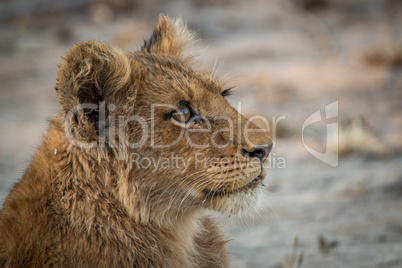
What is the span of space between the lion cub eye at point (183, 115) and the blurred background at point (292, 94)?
0.84m

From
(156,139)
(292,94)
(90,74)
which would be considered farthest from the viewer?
(292,94)

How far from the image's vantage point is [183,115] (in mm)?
3555

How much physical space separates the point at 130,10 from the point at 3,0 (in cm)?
319

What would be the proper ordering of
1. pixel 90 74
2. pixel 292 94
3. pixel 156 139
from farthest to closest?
pixel 292 94, pixel 156 139, pixel 90 74

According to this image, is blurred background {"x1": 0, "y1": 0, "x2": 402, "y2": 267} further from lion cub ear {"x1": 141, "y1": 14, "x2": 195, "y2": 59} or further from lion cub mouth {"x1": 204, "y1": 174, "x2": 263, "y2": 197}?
lion cub mouth {"x1": 204, "y1": 174, "x2": 263, "y2": 197}

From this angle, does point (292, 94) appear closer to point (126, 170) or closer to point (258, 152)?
point (258, 152)

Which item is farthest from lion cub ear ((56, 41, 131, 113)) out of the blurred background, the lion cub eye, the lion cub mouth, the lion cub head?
the lion cub mouth

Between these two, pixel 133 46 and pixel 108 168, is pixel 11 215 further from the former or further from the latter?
pixel 133 46

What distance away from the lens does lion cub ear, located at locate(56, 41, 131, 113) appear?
3.19m

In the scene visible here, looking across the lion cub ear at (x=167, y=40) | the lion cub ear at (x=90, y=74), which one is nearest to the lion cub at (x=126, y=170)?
the lion cub ear at (x=90, y=74)

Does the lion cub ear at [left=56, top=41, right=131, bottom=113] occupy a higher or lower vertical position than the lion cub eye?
higher

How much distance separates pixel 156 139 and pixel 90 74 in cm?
58

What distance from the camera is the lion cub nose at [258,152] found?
3.47m

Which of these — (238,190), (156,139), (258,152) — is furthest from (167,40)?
(238,190)
